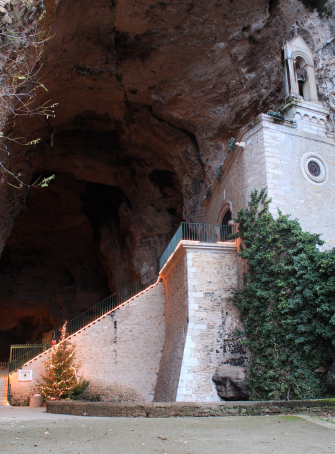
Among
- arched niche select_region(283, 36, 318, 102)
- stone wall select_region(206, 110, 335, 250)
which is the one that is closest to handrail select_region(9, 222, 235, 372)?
stone wall select_region(206, 110, 335, 250)

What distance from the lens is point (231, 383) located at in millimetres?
10594

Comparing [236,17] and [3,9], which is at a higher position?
[236,17]

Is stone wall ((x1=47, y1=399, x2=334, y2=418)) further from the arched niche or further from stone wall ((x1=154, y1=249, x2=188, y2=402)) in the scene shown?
the arched niche

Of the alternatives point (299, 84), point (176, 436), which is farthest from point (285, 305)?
point (299, 84)

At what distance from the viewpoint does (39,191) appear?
2283cm

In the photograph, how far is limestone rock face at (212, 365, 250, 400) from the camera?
34.2 ft

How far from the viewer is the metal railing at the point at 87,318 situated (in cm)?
1667

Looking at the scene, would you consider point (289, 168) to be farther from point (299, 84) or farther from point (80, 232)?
point (80, 232)

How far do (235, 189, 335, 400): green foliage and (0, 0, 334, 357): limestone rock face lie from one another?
6.36 meters

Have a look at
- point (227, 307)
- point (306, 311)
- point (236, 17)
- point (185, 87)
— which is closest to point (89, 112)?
point (185, 87)

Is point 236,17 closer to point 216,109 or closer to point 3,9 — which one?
point 216,109

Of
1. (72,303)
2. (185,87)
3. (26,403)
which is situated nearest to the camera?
(26,403)

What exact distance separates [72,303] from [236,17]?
59.2 feet

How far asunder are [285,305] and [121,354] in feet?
20.4
